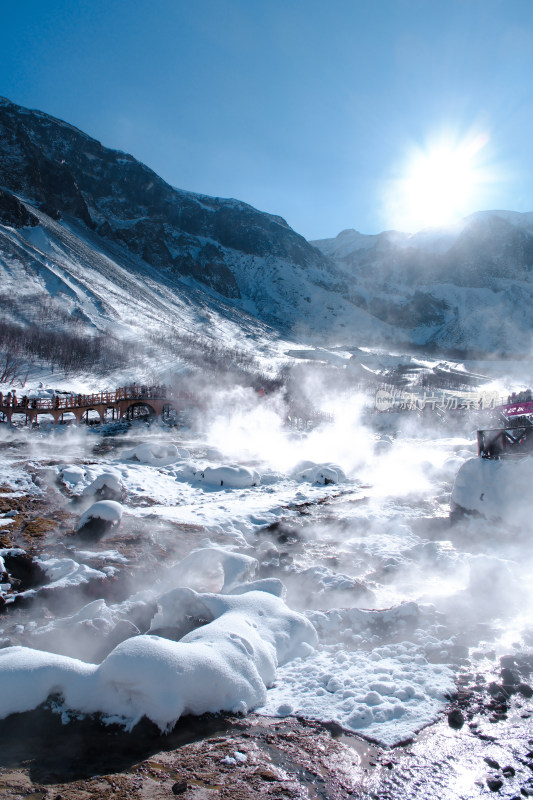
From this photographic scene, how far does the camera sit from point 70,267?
82375mm

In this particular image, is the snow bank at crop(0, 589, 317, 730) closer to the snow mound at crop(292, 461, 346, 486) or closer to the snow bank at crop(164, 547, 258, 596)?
the snow bank at crop(164, 547, 258, 596)

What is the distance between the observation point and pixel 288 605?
7820 mm

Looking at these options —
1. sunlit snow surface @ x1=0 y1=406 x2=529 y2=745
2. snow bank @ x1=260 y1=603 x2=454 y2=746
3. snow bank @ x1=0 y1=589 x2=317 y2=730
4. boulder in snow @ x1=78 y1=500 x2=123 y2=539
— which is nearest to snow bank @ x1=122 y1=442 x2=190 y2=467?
sunlit snow surface @ x1=0 y1=406 x2=529 y2=745

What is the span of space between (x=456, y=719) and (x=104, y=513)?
852 cm

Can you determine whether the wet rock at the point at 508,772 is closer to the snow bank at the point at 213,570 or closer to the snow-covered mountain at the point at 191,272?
the snow bank at the point at 213,570

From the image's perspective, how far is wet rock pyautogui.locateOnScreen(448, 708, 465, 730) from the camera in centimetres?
503

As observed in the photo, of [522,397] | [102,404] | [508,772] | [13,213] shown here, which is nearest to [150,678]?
[508,772]

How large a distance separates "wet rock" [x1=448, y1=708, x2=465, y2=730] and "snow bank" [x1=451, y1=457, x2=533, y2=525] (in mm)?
7207

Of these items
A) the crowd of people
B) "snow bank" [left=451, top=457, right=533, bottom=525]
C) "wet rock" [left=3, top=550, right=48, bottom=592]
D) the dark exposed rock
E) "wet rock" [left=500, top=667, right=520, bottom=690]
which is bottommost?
"wet rock" [left=3, top=550, right=48, bottom=592]

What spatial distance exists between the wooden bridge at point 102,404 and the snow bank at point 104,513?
20446mm

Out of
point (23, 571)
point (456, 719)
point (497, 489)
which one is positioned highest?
point (497, 489)

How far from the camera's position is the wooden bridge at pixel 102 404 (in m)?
29.3

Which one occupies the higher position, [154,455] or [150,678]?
[150,678]

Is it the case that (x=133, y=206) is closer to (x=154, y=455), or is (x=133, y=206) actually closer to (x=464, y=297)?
(x=464, y=297)
